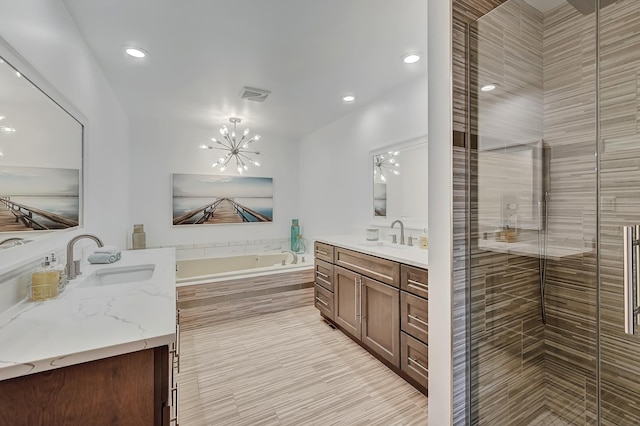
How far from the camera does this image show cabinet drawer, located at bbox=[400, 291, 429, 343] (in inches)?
73.1

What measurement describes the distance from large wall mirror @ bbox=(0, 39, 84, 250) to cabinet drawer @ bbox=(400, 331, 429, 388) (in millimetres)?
2183

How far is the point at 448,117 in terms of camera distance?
1.42 metres

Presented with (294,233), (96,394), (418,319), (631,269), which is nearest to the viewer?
(96,394)

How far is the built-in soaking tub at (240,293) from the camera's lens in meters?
3.10

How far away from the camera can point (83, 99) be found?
82.1 inches

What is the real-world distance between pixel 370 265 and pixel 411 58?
1.70m

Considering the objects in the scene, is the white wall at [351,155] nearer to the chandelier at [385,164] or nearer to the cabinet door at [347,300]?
the chandelier at [385,164]

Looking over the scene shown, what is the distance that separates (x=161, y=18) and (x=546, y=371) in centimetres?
323

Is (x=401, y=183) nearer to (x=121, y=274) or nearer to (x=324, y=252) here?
(x=324, y=252)

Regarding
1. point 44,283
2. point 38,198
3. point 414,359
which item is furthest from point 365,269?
point 38,198

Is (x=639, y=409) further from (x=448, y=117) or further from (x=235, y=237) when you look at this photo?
(x=235, y=237)

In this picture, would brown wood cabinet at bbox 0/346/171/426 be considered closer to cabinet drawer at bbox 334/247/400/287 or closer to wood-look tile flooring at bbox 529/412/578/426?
cabinet drawer at bbox 334/247/400/287

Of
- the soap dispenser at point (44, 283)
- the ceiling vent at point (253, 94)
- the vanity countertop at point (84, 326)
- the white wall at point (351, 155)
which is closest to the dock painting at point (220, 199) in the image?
the white wall at point (351, 155)

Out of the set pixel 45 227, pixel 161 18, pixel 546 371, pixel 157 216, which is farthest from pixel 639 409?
pixel 157 216
